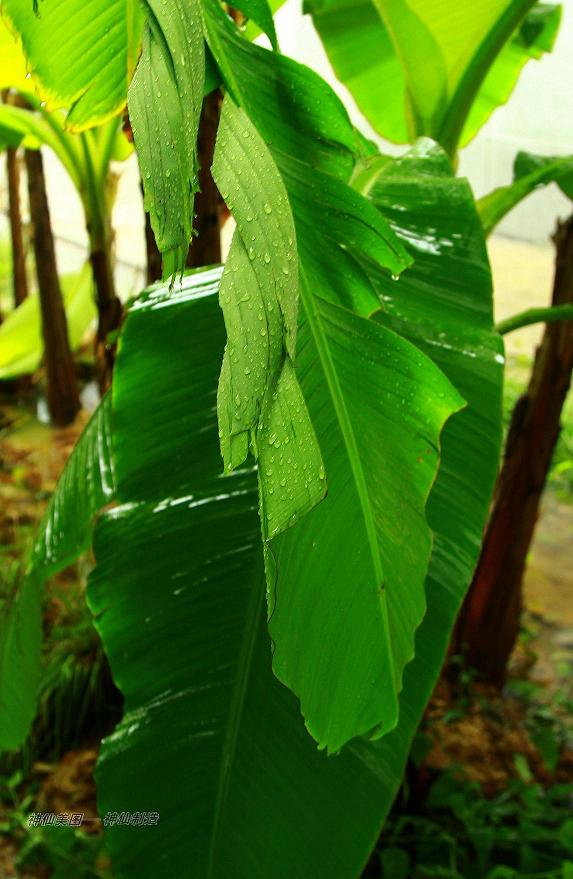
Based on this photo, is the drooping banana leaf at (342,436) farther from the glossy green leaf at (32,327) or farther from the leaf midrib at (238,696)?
the glossy green leaf at (32,327)

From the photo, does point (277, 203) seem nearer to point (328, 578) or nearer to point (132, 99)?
point (132, 99)

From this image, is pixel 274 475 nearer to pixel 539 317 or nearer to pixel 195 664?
pixel 195 664

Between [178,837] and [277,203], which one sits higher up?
[277,203]

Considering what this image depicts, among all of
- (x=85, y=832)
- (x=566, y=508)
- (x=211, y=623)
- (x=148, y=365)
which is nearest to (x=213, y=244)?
(x=148, y=365)

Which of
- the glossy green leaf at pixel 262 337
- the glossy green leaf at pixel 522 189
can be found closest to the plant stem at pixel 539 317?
the glossy green leaf at pixel 522 189

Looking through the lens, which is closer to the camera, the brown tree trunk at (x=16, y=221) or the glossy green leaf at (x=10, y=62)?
the glossy green leaf at (x=10, y=62)
